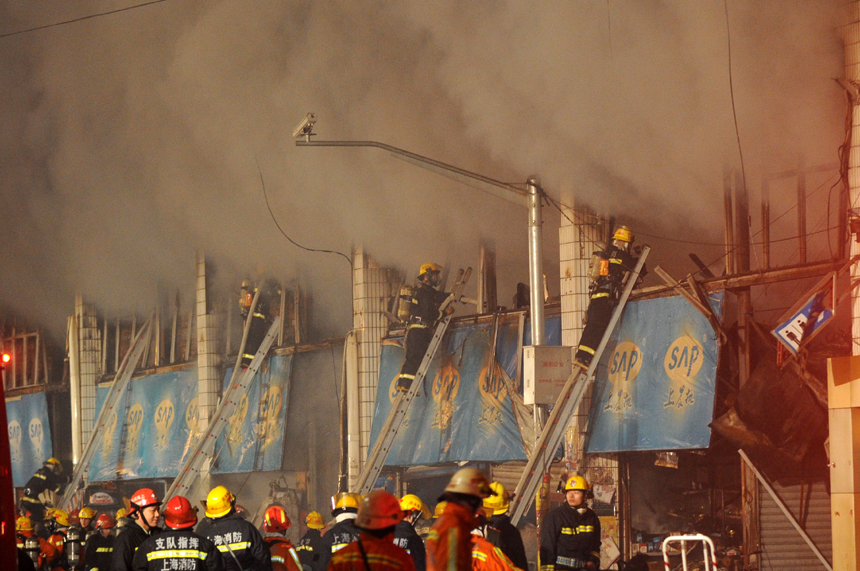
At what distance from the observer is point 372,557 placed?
5.22 metres

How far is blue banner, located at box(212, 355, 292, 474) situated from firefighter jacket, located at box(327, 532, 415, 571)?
16332 mm

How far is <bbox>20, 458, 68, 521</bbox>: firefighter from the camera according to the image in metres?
23.9

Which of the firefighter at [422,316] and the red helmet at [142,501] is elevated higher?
the firefighter at [422,316]

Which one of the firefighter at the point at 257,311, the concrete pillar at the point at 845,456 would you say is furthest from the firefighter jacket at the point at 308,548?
the firefighter at the point at 257,311

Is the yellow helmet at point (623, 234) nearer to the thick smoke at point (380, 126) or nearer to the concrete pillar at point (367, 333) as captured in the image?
the thick smoke at point (380, 126)

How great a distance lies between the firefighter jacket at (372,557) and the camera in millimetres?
5207

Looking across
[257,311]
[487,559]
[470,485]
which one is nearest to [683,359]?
[487,559]

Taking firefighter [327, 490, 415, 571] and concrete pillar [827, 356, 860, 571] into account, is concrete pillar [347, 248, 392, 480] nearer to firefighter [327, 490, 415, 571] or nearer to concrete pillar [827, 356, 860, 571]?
concrete pillar [827, 356, 860, 571]

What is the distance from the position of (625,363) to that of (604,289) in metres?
1.14

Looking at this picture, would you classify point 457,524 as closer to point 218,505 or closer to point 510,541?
point 218,505

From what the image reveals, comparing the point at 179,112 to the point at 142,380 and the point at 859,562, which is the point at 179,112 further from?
the point at 859,562

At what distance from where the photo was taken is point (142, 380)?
89.7 feet

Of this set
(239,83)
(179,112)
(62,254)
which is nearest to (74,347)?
(62,254)

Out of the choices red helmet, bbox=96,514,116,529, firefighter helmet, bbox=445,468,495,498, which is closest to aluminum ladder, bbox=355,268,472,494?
red helmet, bbox=96,514,116,529
